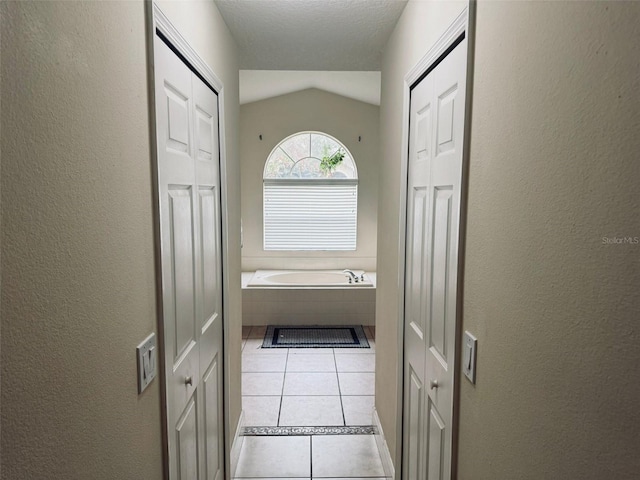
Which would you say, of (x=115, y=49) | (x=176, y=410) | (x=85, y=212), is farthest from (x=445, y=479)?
(x=115, y=49)

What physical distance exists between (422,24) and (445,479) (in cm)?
164

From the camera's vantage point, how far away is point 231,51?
2463 millimetres

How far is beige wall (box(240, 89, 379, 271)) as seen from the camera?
5.86 meters

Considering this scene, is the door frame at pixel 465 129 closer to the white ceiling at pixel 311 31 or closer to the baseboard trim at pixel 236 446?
the white ceiling at pixel 311 31

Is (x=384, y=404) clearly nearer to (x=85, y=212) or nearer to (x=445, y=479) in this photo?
(x=445, y=479)

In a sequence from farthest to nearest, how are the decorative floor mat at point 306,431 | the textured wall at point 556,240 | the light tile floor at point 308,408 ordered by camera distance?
the decorative floor mat at point 306,431 < the light tile floor at point 308,408 < the textured wall at point 556,240

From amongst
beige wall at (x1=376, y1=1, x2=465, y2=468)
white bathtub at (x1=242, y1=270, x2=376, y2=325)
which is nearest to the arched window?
white bathtub at (x1=242, y1=270, x2=376, y2=325)

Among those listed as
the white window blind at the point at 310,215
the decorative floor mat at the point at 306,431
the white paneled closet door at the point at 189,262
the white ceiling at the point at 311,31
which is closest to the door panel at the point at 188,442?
the white paneled closet door at the point at 189,262

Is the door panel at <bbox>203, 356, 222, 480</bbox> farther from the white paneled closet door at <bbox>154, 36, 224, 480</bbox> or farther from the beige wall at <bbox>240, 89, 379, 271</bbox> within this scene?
the beige wall at <bbox>240, 89, 379, 271</bbox>

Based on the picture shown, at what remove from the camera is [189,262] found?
164 centimetres

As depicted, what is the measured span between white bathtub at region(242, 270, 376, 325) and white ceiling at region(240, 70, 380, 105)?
220 cm

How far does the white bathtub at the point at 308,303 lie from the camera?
203 inches

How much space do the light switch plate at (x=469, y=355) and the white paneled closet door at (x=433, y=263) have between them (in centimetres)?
6

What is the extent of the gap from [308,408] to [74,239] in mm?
2746
